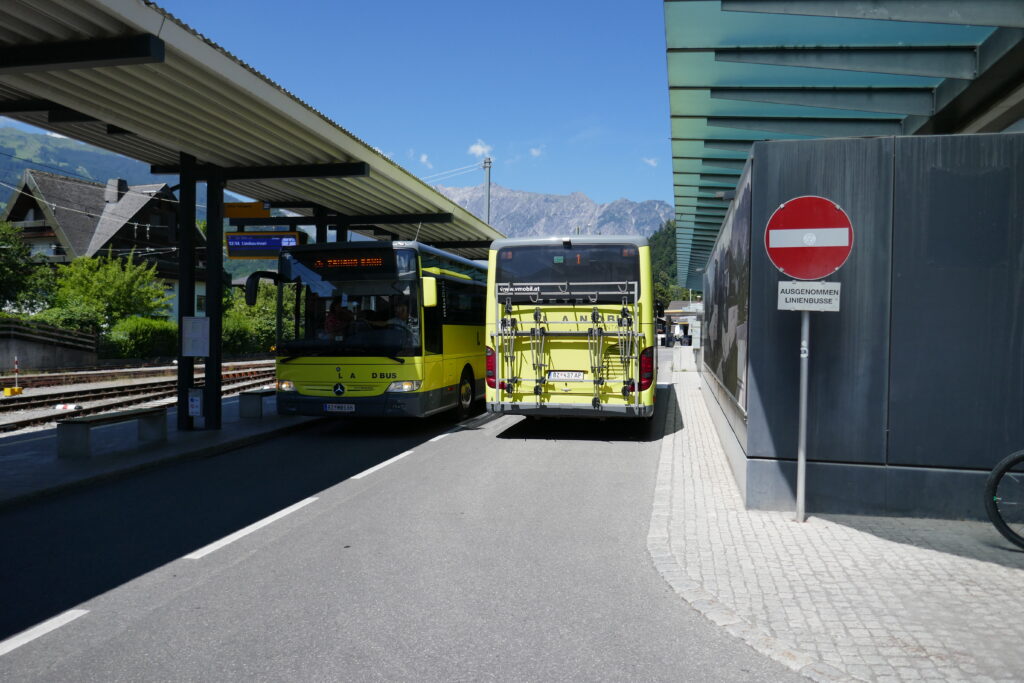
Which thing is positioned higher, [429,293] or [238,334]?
[429,293]

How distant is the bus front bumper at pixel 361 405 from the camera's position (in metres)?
11.8

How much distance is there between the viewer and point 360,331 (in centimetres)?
1214

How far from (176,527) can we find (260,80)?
5.55 metres

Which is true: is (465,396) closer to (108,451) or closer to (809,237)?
(108,451)

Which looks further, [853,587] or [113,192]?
[113,192]

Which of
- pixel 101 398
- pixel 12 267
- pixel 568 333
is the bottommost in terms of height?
→ pixel 101 398

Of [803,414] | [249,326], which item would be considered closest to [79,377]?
[249,326]

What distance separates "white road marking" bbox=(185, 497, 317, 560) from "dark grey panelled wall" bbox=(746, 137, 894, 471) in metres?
4.16

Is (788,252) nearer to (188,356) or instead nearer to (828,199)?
(828,199)

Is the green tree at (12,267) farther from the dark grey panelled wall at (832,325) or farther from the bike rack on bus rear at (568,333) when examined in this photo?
the dark grey panelled wall at (832,325)

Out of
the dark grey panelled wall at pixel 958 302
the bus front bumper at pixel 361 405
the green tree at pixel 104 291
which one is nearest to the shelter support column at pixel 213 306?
the bus front bumper at pixel 361 405

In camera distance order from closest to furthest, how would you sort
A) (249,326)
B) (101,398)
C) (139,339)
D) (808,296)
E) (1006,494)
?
(1006,494) < (808,296) < (101,398) < (139,339) < (249,326)

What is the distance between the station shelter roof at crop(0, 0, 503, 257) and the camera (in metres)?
7.59

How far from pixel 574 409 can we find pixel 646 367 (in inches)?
46.7
